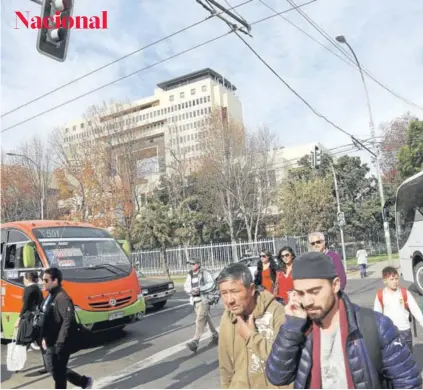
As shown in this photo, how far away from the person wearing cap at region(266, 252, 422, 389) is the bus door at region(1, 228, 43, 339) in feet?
24.6

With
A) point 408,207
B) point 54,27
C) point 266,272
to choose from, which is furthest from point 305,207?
point 54,27

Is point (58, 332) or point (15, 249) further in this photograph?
point (15, 249)

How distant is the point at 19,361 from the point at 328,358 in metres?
5.39

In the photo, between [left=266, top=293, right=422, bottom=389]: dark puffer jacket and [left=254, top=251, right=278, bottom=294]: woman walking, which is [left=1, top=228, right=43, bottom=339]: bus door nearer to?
[left=254, top=251, right=278, bottom=294]: woman walking

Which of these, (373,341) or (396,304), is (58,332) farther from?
A: (373,341)

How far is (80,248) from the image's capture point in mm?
9273

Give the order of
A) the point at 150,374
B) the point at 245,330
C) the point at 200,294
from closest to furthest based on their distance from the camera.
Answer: the point at 245,330
the point at 150,374
the point at 200,294

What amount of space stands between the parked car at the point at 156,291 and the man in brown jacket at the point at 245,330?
10604 millimetres

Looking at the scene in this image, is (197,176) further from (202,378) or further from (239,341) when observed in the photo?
(239,341)

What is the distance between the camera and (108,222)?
32.1 meters

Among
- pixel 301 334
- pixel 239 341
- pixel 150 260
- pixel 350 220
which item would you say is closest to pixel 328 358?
pixel 301 334

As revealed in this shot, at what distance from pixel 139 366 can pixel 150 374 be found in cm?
53

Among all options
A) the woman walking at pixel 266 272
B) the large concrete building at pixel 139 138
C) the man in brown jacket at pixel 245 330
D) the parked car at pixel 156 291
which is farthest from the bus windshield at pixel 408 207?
the large concrete building at pixel 139 138

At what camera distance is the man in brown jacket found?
2.55 m
